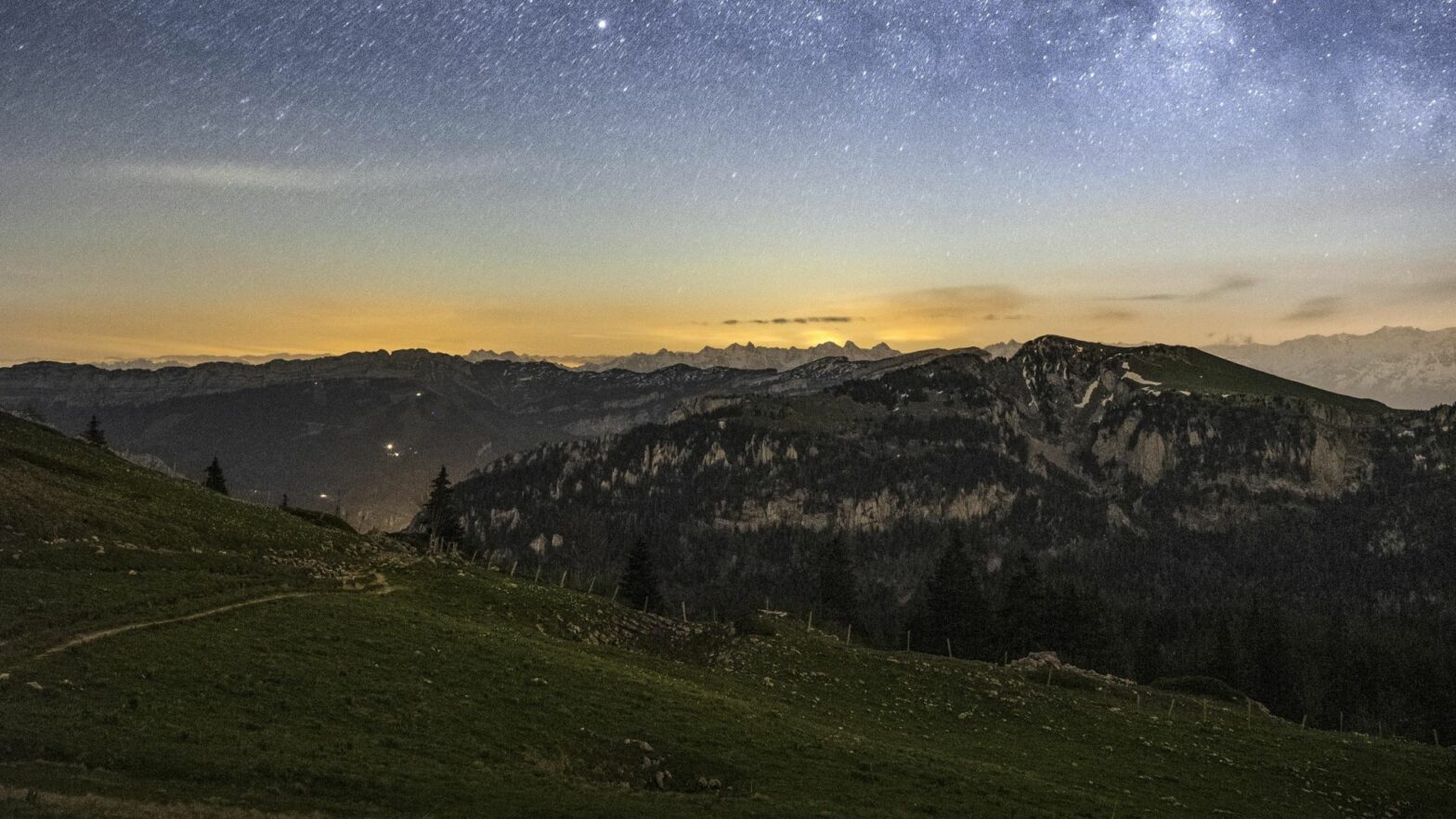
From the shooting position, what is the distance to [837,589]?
135 metres

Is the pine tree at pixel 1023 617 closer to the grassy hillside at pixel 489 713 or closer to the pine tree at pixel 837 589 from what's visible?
the pine tree at pixel 837 589

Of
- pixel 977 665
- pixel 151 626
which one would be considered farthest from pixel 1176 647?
pixel 151 626

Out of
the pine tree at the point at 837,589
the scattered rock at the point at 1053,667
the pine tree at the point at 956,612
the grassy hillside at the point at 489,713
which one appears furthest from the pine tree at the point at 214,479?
the scattered rock at the point at 1053,667

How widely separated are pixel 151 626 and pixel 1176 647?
628ft

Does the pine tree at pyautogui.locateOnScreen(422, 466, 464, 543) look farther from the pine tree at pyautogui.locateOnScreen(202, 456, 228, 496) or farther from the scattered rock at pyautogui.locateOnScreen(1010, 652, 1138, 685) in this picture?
the scattered rock at pyautogui.locateOnScreen(1010, 652, 1138, 685)

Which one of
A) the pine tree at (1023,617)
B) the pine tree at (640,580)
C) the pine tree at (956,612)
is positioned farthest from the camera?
the pine tree at (640,580)

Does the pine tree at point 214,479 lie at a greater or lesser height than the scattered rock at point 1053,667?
greater

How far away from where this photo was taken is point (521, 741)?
34344mm

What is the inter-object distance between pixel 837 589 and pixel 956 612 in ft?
71.2

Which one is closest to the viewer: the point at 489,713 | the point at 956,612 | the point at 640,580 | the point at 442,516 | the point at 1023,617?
the point at 489,713

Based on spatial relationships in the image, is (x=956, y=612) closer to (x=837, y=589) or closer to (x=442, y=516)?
(x=837, y=589)

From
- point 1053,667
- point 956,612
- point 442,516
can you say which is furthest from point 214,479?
point 1053,667

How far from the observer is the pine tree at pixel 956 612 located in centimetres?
11800

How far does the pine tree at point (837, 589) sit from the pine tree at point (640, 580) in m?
29.7
